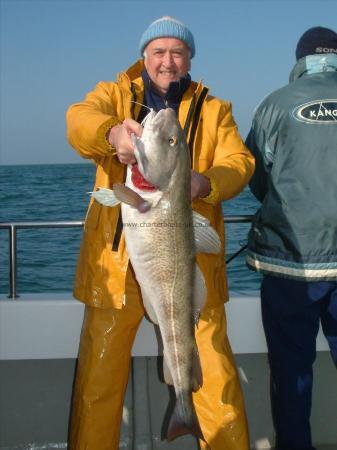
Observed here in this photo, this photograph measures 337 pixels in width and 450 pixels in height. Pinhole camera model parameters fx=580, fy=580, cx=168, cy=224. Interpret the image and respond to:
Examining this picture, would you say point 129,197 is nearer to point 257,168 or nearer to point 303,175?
point 303,175

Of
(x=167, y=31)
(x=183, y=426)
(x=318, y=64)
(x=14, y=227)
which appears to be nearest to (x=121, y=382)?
(x=183, y=426)

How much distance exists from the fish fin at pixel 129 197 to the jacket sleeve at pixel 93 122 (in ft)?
1.24

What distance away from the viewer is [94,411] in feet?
11.5

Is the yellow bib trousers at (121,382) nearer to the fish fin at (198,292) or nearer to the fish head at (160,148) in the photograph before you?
the fish fin at (198,292)

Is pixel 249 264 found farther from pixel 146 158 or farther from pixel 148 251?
pixel 146 158

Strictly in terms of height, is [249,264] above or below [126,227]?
below

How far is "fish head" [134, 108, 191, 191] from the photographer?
2.79 m

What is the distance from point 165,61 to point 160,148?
1021mm

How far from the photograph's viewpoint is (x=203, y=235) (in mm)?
3102

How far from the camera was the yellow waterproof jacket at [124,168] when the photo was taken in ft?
11.3

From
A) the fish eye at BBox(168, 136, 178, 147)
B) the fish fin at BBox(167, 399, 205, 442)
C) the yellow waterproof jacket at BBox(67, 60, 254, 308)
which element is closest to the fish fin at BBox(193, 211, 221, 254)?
the yellow waterproof jacket at BBox(67, 60, 254, 308)

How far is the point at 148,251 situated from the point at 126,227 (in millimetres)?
170

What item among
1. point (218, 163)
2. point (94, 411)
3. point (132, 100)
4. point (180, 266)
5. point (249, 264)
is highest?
point (132, 100)

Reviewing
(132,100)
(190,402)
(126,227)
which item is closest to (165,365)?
(190,402)
